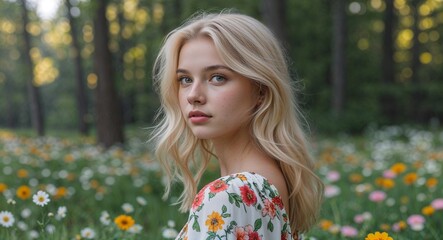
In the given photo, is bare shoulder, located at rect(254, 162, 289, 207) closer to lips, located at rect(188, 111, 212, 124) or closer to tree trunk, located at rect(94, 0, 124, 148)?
lips, located at rect(188, 111, 212, 124)

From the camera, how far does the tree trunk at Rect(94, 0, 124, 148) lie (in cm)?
918

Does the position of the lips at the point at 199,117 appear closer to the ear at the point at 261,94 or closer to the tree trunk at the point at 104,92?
the ear at the point at 261,94

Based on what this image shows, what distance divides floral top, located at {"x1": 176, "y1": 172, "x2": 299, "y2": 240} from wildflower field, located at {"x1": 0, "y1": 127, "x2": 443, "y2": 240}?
32 centimetres

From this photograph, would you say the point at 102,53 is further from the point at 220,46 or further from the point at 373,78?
the point at 373,78

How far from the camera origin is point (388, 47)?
55.6 feet

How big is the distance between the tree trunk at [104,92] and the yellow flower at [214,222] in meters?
8.25

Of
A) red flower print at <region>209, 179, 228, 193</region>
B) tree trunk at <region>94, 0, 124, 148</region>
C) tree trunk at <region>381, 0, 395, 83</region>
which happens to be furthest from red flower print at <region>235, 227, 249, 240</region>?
tree trunk at <region>381, 0, 395, 83</region>

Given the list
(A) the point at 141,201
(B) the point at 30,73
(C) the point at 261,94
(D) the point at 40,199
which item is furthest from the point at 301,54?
(C) the point at 261,94

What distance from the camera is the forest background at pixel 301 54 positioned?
9.64 meters

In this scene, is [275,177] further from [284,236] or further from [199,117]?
[199,117]

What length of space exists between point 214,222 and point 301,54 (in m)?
21.7

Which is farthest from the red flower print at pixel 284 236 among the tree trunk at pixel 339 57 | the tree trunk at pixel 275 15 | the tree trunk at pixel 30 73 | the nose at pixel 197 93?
the tree trunk at pixel 30 73

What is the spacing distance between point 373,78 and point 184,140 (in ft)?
76.2

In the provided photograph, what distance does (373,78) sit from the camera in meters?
23.9
